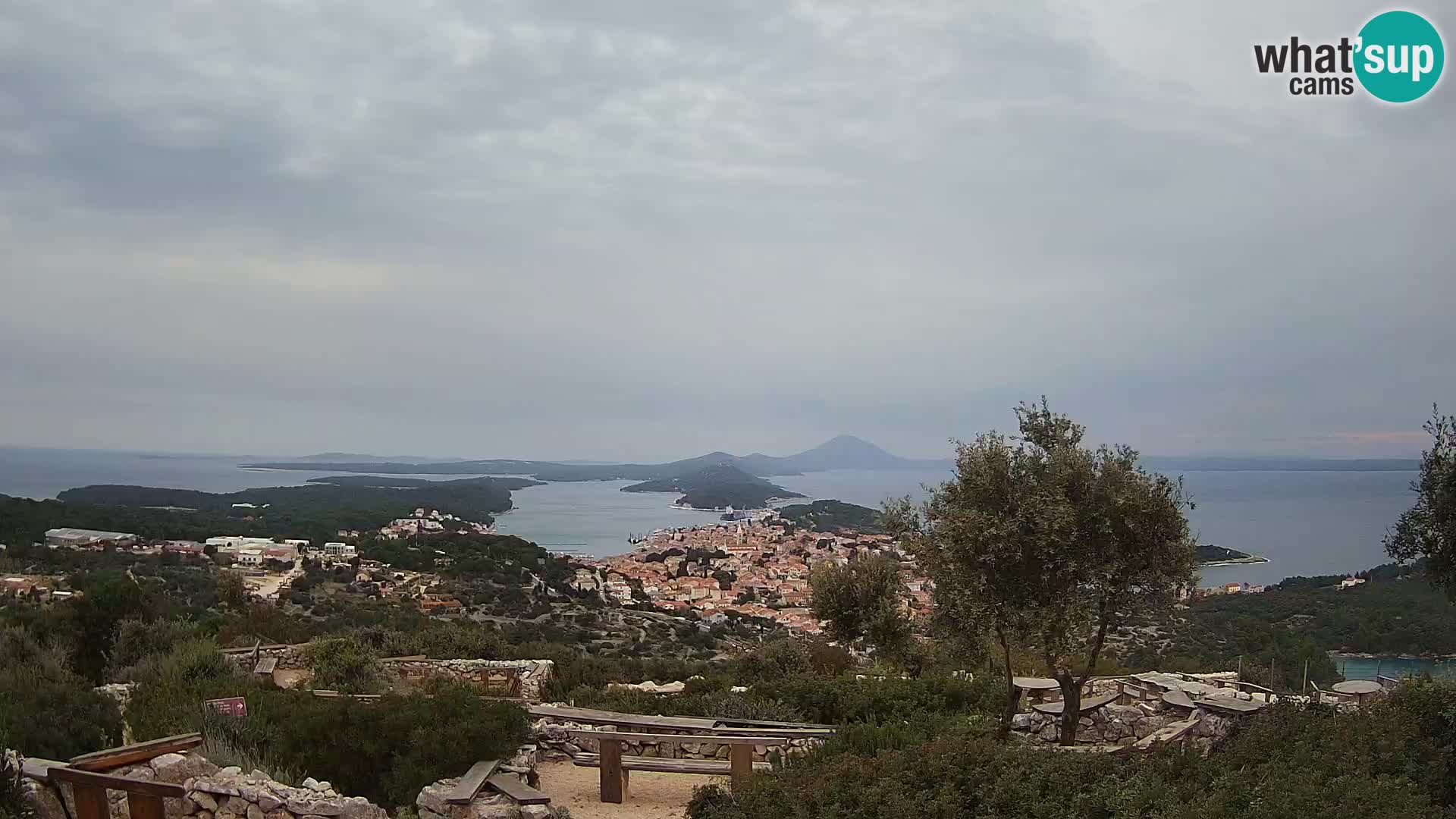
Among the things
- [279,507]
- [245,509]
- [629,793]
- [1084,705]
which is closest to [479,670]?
[629,793]

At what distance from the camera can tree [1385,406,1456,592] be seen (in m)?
7.21

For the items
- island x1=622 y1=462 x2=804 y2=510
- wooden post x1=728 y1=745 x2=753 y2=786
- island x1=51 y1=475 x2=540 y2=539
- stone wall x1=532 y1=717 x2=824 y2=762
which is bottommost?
island x1=622 y1=462 x2=804 y2=510

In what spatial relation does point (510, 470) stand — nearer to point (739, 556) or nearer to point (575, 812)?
point (739, 556)

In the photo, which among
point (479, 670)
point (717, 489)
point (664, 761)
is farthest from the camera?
point (717, 489)

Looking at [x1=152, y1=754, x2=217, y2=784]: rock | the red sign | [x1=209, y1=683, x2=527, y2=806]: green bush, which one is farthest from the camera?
the red sign

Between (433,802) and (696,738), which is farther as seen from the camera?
(696,738)

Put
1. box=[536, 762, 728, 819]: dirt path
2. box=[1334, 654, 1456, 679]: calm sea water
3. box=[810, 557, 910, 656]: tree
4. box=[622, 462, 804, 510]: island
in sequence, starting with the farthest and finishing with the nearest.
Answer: box=[622, 462, 804, 510]: island < box=[810, 557, 910, 656]: tree < box=[1334, 654, 1456, 679]: calm sea water < box=[536, 762, 728, 819]: dirt path

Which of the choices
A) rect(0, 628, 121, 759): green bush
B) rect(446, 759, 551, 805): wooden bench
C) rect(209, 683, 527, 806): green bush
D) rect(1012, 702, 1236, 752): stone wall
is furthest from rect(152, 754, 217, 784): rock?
rect(1012, 702, 1236, 752): stone wall

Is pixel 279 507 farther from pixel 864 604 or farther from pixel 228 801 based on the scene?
pixel 228 801

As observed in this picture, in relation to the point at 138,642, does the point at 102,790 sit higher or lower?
higher

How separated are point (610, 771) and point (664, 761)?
1.85 feet

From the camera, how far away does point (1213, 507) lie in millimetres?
68625

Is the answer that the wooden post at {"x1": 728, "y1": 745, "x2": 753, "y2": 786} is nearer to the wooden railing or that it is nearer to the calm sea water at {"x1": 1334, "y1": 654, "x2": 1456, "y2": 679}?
the wooden railing

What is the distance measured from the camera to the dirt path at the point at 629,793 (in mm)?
7820
